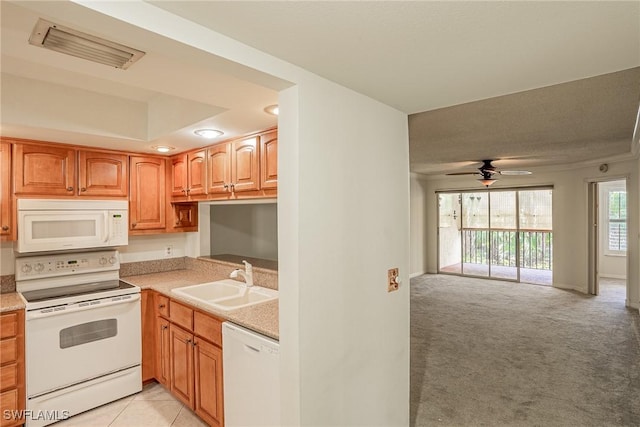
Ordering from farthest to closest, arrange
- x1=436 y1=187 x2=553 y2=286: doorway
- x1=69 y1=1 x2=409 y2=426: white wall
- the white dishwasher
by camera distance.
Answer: x1=436 y1=187 x2=553 y2=286: doorway
the white dishwasher
x1=69 y1=1 x2=409 y2=426: white wall

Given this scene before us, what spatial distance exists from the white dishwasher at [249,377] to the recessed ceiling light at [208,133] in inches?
56.5

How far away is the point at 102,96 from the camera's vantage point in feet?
9.20

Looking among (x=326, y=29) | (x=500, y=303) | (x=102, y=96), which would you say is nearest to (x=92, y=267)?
(x=102, y=96)

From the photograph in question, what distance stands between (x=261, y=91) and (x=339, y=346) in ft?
4.72

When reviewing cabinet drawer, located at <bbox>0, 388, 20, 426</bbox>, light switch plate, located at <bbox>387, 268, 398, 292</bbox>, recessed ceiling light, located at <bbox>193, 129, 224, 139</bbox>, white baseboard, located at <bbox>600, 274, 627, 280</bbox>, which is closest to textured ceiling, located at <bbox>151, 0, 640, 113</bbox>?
light switch plate, located at <bbox>387, 268, 398, 292</bbox>

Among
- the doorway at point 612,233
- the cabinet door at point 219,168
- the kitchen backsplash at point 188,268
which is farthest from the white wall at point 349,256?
the doorway at point 612,233

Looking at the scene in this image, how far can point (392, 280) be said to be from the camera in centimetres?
217

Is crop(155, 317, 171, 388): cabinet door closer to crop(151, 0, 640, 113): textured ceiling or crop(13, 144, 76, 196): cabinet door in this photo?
crop(13, 144, 76, 196): cabinet door

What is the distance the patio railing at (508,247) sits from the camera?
7.58 metres

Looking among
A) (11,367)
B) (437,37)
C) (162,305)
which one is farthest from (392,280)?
(11,367)

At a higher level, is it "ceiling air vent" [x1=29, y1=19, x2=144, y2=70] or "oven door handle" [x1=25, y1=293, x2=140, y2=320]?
"ceiling air vent" [x1=29, y1=19, x2=144, y2=70]

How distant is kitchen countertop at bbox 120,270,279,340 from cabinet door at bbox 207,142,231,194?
919 millimetres

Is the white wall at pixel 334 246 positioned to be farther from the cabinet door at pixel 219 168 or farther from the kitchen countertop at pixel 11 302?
the kitchen countertop at pixel 11 302

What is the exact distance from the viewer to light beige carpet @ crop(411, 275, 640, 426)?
8.91 feet
